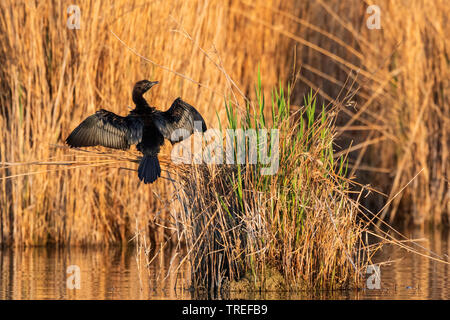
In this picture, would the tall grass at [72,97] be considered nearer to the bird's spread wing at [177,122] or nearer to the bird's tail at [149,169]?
the bird's spread wing at [177,122]

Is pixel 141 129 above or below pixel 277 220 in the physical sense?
above

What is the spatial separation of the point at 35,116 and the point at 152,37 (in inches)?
51.1

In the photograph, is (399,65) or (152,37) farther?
(399,65)

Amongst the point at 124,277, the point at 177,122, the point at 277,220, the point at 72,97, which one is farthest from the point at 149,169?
the point at 72,97

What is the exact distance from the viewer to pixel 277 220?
235 inches

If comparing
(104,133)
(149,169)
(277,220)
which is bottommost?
(277,220)

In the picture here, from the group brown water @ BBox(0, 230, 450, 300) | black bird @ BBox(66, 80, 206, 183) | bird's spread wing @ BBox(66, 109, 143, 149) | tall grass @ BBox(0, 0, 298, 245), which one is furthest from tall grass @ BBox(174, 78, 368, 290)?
tall grass @ BBox(0, 0, 298, 245)

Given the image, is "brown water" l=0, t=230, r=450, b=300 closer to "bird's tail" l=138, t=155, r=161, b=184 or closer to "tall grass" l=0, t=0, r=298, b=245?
"tall grass" l=0, t=0, r=298, b=245

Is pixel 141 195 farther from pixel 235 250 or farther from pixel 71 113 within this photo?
pixel 235 250

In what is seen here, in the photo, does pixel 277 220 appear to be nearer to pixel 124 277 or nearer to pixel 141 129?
pixel 141 129

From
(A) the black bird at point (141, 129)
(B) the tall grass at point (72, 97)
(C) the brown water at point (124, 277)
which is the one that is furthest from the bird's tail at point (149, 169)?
(B) the tall grass at point (72, 97)

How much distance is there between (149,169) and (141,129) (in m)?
0.33
